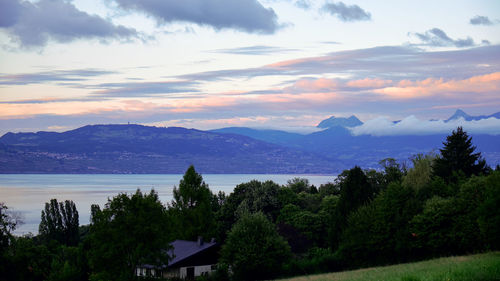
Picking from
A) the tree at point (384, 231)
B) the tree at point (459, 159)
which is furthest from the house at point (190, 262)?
the tree at point (459, 159)

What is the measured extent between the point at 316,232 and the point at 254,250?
25235mm

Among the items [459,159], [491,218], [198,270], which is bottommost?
[198,270]

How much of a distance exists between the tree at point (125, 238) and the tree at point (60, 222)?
4220cm

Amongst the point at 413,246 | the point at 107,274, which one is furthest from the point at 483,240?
the point at 107,274

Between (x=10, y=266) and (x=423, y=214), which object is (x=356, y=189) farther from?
(x=10, y=266)

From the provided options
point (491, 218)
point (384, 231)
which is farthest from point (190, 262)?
point (491, 218)

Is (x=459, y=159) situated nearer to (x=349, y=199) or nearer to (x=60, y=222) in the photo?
(x=349, y=199)

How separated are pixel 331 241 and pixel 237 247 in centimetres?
1677

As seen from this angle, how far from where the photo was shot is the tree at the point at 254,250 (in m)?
53.4

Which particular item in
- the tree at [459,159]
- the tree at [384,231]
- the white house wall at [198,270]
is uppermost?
the tree at [459,159]

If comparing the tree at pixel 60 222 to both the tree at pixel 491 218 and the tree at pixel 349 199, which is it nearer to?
the tree at pixel 349 199

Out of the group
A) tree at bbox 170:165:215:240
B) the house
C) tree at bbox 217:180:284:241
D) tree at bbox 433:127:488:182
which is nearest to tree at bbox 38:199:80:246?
tree at bbox 170:165:215:240

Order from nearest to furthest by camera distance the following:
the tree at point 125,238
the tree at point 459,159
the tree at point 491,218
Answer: the tree at point 491,218 → the tree at point 125,238 → the tree at point 459,159

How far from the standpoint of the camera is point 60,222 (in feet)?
289
